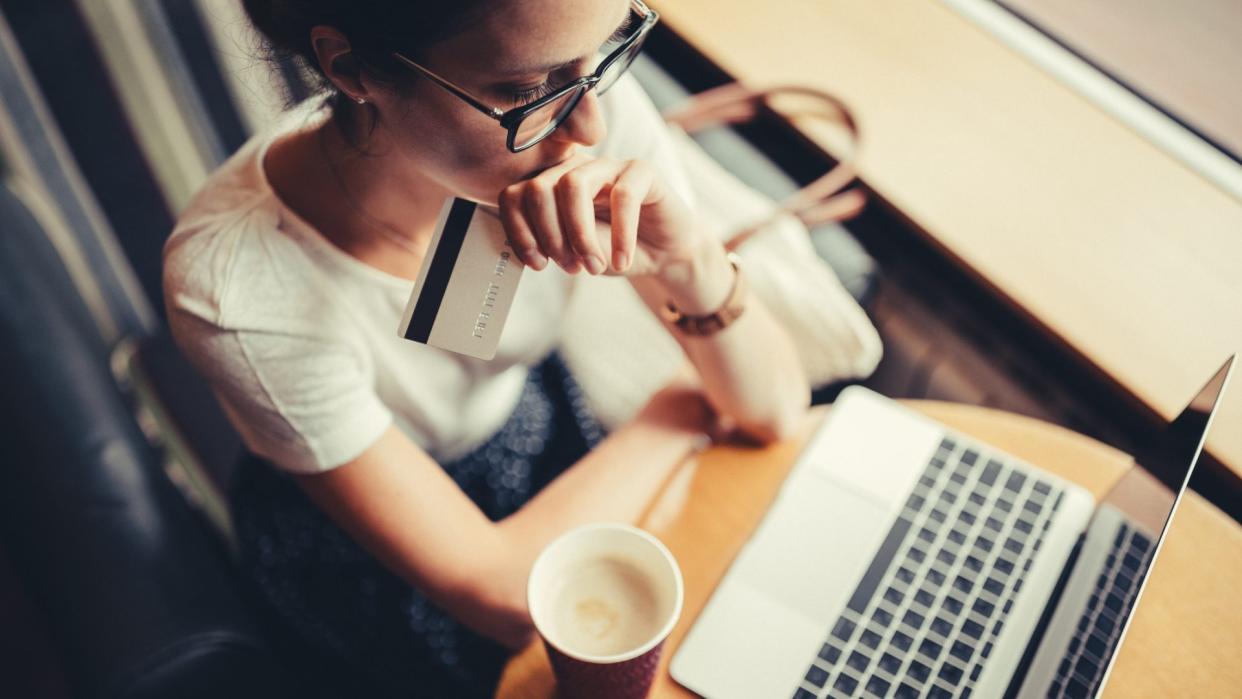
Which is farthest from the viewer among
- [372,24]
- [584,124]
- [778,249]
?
[778,249]

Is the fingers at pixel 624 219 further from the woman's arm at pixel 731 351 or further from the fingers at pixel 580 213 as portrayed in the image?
the woman's arm at pixel 731 351

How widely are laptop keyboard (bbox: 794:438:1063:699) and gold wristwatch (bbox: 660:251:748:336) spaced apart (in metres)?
0.27

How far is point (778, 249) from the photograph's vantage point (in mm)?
1158

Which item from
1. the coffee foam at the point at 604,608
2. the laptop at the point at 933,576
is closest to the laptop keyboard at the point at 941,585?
the laptop at the point at 933,576

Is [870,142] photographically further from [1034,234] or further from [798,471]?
[798,471]

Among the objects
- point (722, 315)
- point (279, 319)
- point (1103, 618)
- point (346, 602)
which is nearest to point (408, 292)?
point (279, 319)

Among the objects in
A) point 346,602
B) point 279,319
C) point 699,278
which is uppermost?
point 279,319

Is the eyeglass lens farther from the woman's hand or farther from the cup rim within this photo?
the cup rim

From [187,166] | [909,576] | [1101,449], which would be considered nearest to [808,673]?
[909,576]

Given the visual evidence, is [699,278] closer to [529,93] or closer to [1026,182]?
[529,93]

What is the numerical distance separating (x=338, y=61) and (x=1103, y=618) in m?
0.81

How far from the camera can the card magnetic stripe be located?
65 cm

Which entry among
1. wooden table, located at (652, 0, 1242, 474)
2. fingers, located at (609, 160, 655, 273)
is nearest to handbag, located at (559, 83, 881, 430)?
wooden table, located at (652, 0, 1242, 474)

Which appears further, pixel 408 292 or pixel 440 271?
pixel 408 292
